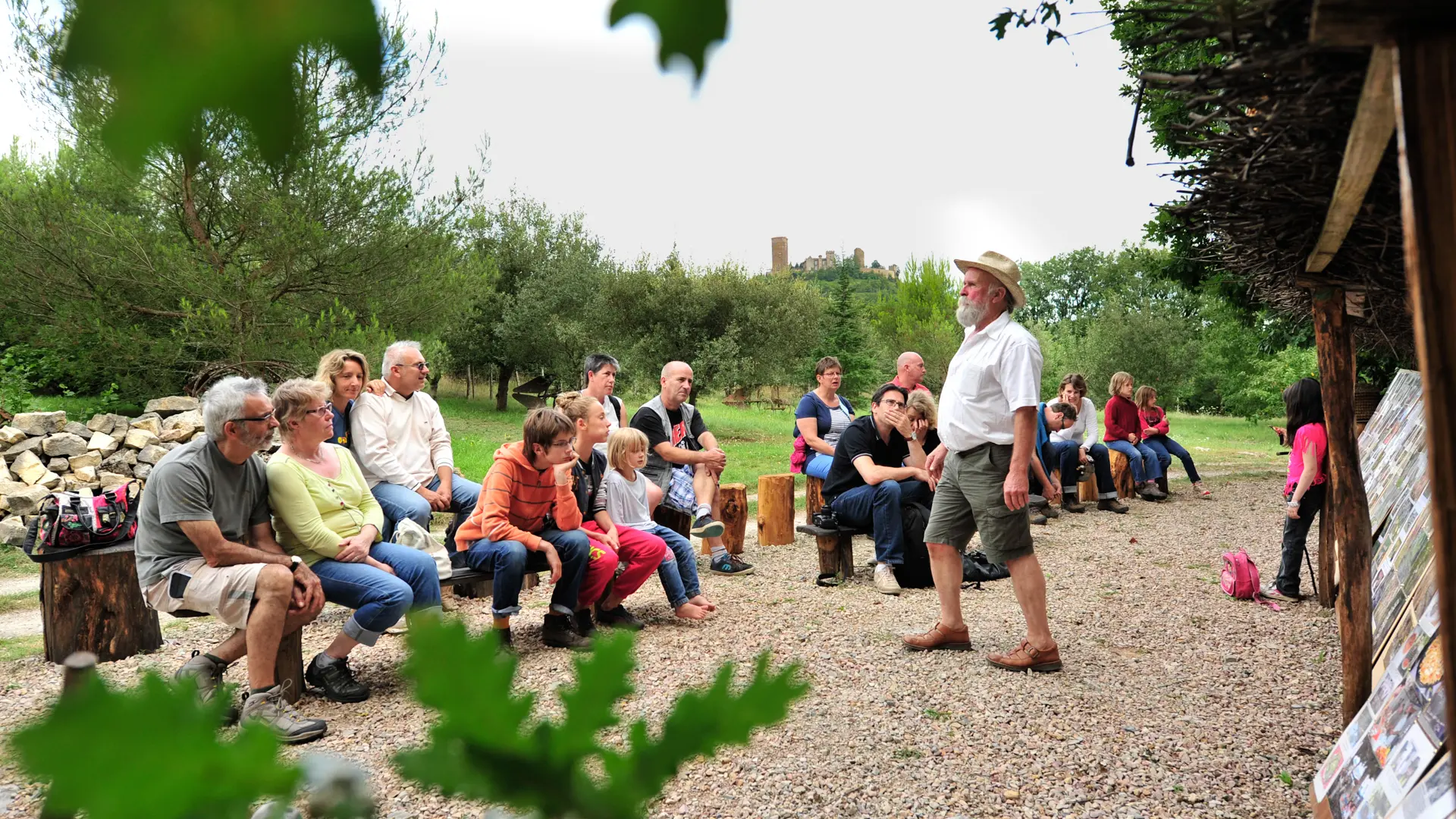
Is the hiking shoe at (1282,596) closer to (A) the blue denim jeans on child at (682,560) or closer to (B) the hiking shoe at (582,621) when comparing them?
(A) the blue denim jeans on child at (682,560)

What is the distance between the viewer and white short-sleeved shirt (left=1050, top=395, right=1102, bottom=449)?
11211 millimetres

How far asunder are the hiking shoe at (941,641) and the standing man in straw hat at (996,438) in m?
0.24

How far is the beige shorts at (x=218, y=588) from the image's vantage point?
4121mm

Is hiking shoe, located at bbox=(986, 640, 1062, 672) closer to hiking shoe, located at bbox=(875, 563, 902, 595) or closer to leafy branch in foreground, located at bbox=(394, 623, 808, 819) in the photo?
A: hiking shoe, located at bbox=(875, 563, 902, 595)

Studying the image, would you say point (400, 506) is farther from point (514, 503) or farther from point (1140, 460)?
point (1140, 460)

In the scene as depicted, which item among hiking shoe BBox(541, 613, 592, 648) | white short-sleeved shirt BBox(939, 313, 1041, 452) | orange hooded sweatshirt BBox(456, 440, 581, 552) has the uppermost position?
white short-sleeved shirt BBox(939, 313, 1041, 452)

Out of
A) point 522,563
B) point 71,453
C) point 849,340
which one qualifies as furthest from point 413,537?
point 849,340

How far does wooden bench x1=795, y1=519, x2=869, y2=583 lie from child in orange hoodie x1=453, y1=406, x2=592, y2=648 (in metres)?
2.25

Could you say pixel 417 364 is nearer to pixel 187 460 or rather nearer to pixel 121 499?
A: pixel 121 499

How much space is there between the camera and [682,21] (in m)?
0.41

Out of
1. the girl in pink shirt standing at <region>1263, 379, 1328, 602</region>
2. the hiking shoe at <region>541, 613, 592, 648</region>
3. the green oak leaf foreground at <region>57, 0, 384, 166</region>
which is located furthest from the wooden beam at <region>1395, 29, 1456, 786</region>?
the girl in pink shirt standing at <region>1263, 379, 1328, 602</region>

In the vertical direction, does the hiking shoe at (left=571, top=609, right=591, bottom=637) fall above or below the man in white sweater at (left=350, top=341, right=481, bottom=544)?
below

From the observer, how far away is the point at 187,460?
4172 millimetres

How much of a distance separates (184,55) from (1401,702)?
3542 millimetres
